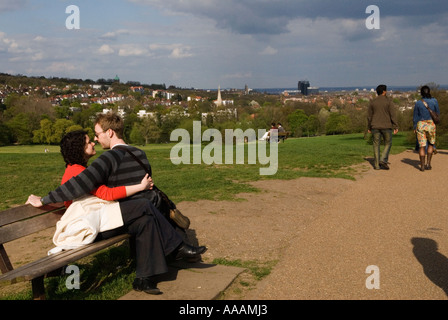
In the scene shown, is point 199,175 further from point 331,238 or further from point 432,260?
point 432,260

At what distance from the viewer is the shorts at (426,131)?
10.7 meters

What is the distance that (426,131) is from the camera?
1076 centimetres

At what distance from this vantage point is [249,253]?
5.29 m

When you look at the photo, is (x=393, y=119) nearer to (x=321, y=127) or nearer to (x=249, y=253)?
(x=249, y=253)

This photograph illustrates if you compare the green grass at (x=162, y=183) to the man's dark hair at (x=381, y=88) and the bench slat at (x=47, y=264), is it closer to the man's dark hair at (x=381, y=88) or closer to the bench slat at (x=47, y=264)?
the bench slat at (x=47, y=264)

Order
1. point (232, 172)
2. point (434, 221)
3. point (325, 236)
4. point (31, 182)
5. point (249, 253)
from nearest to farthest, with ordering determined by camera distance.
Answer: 1. point (249, 253)
2. point (325, 236)
3. point (434, 221)
4. point (31, 182)
5. point (232, 172)

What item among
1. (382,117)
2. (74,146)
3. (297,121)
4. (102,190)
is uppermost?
(382,117)

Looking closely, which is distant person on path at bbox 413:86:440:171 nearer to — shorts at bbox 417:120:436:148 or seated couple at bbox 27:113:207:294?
shorts at bbox 417:120:436:148

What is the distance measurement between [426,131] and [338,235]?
628cm

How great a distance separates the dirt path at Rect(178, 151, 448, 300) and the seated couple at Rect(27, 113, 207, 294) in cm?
86

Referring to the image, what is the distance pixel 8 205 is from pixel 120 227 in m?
5.18

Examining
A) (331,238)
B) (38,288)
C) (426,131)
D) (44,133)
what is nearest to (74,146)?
(38,288)
